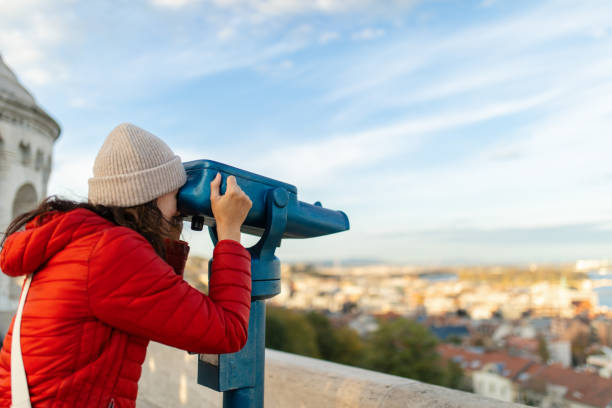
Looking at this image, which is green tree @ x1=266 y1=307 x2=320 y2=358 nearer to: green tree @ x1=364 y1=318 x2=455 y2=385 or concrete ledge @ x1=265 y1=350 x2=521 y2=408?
green tree @ x1=364 y1=318 x2=455 y2=385

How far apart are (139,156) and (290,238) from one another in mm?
649

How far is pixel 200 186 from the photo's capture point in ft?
3.79

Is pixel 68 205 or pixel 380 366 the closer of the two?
pixel 68 205

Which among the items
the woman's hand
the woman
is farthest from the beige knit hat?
the woman's hand

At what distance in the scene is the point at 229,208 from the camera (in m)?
1.12

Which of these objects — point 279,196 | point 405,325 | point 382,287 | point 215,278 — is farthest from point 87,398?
point 382,287

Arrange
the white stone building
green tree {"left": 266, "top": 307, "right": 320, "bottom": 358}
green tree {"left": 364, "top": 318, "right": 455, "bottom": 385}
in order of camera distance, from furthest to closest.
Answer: green tree {"left": 266, "top": 307, "right": 320, "bottom": 358}
green tree {"left": 364, "top": 318, "right": 455, "bottom": 385}
the white stone building

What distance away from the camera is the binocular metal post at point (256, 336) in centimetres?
126

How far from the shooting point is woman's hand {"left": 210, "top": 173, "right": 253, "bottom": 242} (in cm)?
110

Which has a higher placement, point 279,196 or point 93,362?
point 279,196

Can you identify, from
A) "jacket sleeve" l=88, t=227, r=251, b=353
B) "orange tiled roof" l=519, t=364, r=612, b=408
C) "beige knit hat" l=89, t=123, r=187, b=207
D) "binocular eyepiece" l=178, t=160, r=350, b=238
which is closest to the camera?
"jacket sleeve" l=88, t=227, r=251, b=353

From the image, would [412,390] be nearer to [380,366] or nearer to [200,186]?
[200,186]

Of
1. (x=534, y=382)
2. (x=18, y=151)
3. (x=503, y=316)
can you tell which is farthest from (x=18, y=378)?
(x=503, y=316)

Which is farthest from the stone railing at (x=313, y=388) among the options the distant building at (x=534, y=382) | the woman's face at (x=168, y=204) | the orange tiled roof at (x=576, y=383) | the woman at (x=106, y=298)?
the orange tiled roof at (x=576, y=383)
